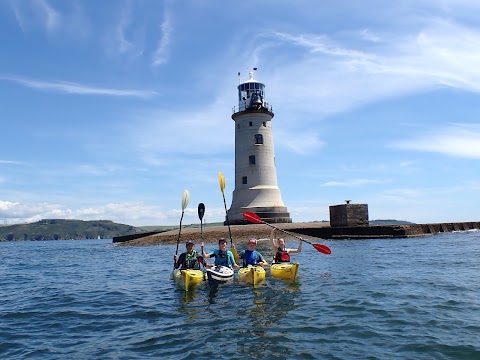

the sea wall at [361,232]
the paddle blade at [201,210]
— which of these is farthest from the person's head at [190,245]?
the sea wall at [361,232]

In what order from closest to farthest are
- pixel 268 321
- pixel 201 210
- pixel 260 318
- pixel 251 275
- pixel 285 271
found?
pixel 268 321
pixel 260 318
pixel 251 275
pixel 285 271
pixel 201 210

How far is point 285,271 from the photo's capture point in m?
13.6

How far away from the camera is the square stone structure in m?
37.3

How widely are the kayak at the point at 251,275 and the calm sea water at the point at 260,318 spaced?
270 mm

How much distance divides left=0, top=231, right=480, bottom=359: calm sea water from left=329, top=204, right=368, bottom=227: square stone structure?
70.1 ft

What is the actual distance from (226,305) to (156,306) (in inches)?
76.0

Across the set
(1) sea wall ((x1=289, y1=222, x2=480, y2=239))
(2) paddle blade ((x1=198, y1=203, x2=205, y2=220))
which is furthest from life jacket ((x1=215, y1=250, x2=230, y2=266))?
(1) sea wall ((x1=289, y1=222, x2=480, y2=239))

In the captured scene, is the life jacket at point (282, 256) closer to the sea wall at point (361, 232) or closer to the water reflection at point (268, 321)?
the water reflection at point (268, 321)

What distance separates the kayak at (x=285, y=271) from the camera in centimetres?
1348

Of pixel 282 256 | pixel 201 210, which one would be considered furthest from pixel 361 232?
pixel 282 256

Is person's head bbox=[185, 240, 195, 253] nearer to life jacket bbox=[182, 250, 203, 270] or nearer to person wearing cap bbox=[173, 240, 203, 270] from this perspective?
person wearing cap bbox=[173, 240, 203, 270]

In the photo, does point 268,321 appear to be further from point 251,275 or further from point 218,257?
point 218,257

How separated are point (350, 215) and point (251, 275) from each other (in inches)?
1035

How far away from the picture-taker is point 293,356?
22.1 ft
